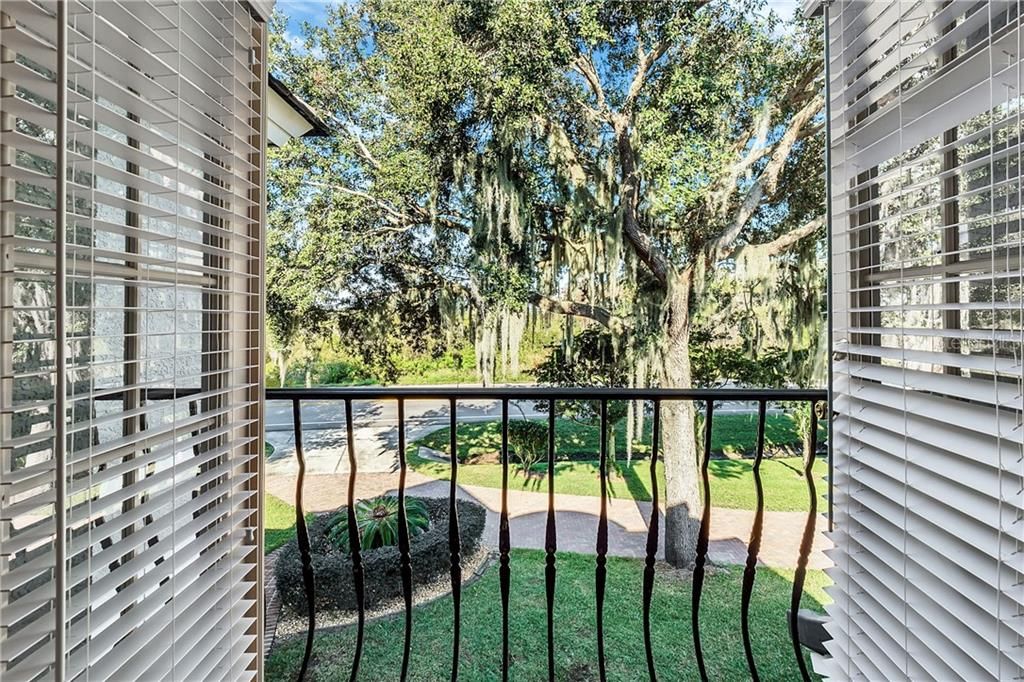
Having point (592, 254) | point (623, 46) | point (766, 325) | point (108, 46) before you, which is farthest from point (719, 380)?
point (108, 46)

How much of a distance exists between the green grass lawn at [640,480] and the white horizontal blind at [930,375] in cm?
487

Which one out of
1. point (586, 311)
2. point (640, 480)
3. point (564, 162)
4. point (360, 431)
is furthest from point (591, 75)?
point (360, 431)

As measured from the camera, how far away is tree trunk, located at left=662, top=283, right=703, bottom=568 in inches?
207

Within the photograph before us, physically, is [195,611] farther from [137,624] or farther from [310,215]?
[310,215]

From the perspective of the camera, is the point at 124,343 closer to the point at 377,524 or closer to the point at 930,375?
the point at 930,375

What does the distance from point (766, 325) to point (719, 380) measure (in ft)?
2.55

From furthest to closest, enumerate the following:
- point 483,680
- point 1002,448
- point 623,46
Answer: point 623,46
point 483,680
point 1002,448

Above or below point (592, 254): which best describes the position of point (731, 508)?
below

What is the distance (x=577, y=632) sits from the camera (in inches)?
173

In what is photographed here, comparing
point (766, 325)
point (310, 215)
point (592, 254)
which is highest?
point (310, 215)

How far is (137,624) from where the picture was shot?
0.88 meters

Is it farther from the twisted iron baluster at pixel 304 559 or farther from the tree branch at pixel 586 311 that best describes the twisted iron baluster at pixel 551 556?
the tree branch at pixel 586 311

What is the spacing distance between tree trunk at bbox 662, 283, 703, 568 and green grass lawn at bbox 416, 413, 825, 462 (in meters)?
0.65

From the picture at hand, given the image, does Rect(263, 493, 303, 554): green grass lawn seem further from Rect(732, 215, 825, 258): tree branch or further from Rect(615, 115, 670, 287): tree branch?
Rect(732, 215, 825, 258): tree branch
